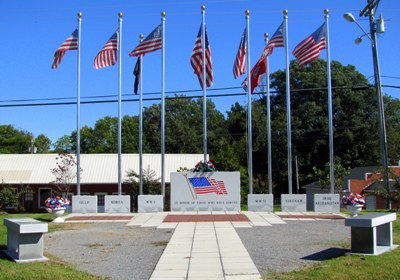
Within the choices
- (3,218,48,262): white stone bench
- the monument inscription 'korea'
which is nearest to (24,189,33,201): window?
the monument inscription 'korea'

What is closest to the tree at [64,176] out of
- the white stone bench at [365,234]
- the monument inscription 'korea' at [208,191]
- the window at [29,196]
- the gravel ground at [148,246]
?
the window at [29,196]

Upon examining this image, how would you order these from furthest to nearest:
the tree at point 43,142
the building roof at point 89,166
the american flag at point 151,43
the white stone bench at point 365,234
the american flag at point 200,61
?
the tree at point 43,142, the building roof at point 89,166, the american flag at point 200,61, the american flag at point 151,43, the white stone bench at point 365,234

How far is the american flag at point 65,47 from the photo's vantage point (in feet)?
73.8

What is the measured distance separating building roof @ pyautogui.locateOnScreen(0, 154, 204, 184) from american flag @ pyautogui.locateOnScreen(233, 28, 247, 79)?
56.6 ft

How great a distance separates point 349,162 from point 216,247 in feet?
148

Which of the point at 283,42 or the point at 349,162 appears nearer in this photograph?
the point at 283,42

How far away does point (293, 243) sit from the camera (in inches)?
454

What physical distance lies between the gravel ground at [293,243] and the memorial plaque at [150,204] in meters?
7.05

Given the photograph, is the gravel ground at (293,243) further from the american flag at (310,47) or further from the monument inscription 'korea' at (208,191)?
the american flag at (310,47)

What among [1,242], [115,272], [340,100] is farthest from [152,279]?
[340,100]

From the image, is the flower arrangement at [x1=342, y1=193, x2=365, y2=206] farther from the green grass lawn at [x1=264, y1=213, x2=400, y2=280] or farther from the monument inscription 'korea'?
the green grass lawn at [x1=264, y1=213, x2=400, y2=280]

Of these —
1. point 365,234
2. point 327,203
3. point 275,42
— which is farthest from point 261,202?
point 365,234

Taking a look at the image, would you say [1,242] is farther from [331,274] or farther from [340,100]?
[340,100]

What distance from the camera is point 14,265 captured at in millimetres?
8477
